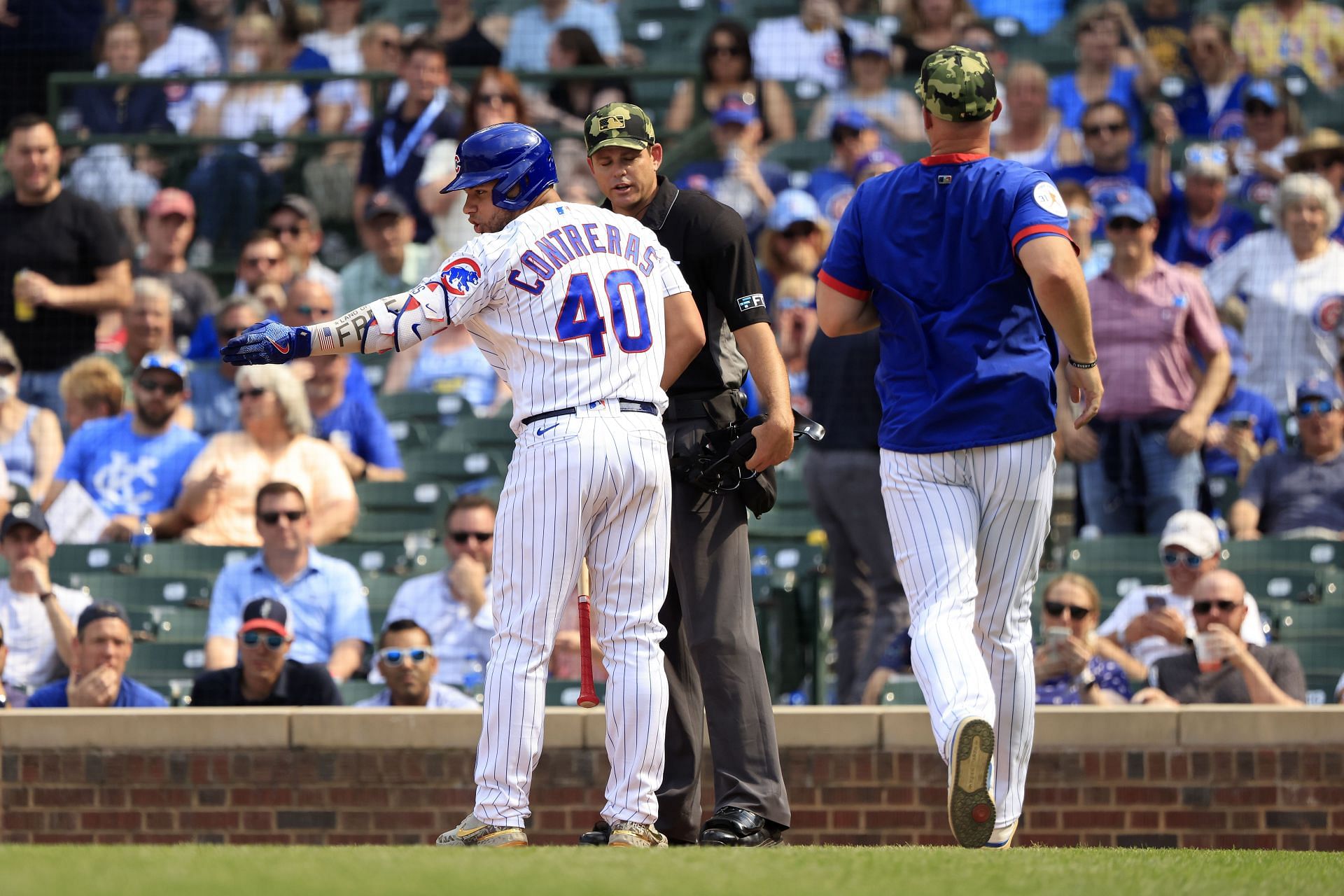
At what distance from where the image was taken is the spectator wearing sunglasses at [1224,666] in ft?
21.9

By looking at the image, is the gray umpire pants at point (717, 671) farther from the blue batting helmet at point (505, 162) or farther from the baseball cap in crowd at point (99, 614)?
the baseball cap in crowd at point (99, 614)

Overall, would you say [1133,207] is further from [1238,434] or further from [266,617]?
[266,617]

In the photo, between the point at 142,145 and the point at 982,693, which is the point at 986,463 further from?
the point at 142,145

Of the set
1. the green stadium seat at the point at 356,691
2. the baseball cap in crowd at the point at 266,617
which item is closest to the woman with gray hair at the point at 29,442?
the green stadium seat at the point at 356,691

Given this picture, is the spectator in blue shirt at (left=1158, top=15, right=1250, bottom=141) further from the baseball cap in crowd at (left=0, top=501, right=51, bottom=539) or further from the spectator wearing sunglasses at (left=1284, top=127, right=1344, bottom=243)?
the baseball cap in crowd at (left=0, top=501, right=51, bottom=539)

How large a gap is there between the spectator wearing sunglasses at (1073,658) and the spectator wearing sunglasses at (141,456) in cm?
392

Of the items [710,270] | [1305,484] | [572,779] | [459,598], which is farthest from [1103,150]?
[710,270]

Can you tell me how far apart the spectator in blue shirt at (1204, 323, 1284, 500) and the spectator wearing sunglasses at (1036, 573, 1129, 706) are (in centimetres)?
194

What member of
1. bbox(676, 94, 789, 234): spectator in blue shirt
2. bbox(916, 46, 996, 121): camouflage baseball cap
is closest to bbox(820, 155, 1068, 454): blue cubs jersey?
bbox(916, 46, 996, 121): camouflage baseball cap

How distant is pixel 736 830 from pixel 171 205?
22.3ft

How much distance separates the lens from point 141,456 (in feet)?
28.6

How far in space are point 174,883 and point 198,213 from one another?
832 cm

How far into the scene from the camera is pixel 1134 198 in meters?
8.59

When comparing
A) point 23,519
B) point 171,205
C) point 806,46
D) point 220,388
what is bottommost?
point 23,519
